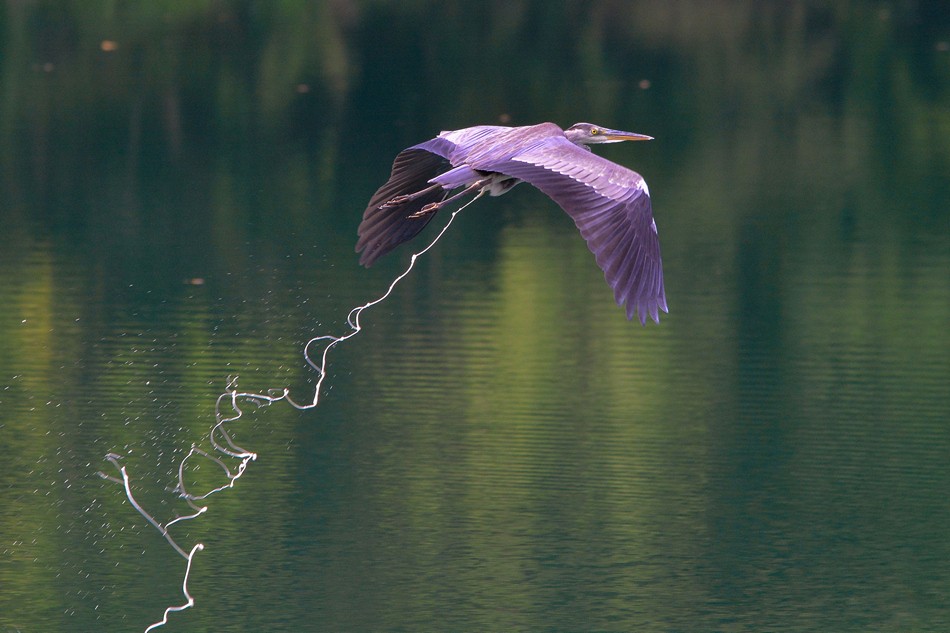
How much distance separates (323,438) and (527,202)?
6998mm

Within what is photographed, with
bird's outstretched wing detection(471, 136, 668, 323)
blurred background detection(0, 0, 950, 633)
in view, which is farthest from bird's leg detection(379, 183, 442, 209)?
blurred background detection(0, 0, 950, 633)

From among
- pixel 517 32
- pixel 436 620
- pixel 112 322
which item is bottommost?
pixel 436 620

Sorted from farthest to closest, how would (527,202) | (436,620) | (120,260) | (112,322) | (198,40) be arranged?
(198,40) < (527,202) < (120,260) < (112,322) < (436,620)

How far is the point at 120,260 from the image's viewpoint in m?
15.5

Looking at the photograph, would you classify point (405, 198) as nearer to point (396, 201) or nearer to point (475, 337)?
point (396, 201)

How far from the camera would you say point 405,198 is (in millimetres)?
6648

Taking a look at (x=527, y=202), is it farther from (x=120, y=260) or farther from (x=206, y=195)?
(x=120, y=260)

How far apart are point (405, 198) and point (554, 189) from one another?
0.81 meters

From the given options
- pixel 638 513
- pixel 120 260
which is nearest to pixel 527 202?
pixel 120 260

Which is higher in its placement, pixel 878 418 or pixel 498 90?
pixel 498 90

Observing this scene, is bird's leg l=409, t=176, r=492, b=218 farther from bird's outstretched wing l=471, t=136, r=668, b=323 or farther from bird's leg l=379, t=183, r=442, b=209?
bird's outstretched wing l=471, t=136, r=668, b=323

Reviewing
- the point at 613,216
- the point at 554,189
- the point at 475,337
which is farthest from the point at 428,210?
the point at 475,337

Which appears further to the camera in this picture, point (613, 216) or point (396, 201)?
point (396, 201)

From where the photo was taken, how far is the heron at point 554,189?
5.90 metres
